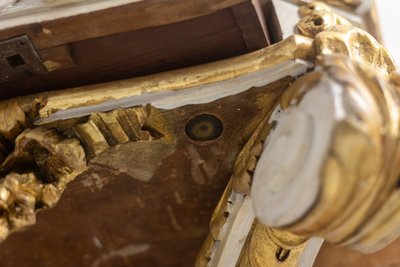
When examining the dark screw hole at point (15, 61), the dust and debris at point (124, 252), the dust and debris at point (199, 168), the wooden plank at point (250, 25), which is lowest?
the dust and debris at point (124, 252)

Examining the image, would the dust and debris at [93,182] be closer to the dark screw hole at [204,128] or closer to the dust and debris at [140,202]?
the dust and debris at [140,202]

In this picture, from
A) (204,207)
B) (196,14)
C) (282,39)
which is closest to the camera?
(196,14)

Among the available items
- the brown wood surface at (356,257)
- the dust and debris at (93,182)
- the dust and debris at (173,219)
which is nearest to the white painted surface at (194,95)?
the dust and debris at (93,182)

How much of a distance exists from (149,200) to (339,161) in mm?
436

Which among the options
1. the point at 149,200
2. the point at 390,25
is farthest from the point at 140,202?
the point at 390,25

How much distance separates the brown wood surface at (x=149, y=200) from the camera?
Result: 1037 mm

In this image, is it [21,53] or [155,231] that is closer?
[21,53]

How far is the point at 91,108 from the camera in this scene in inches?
39.8

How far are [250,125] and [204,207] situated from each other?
0.68ft

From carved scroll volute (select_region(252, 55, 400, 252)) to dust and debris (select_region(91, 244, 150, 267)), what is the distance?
38 cm

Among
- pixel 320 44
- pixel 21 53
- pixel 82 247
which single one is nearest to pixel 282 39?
pixel 320 44

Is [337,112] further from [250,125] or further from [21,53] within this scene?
[21,53]

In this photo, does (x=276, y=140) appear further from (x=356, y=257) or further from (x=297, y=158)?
(x=356, y=257)

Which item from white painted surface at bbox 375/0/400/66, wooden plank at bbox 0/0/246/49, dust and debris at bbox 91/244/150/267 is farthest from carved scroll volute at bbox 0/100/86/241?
white painted surface at bbox 375/0/400/66
